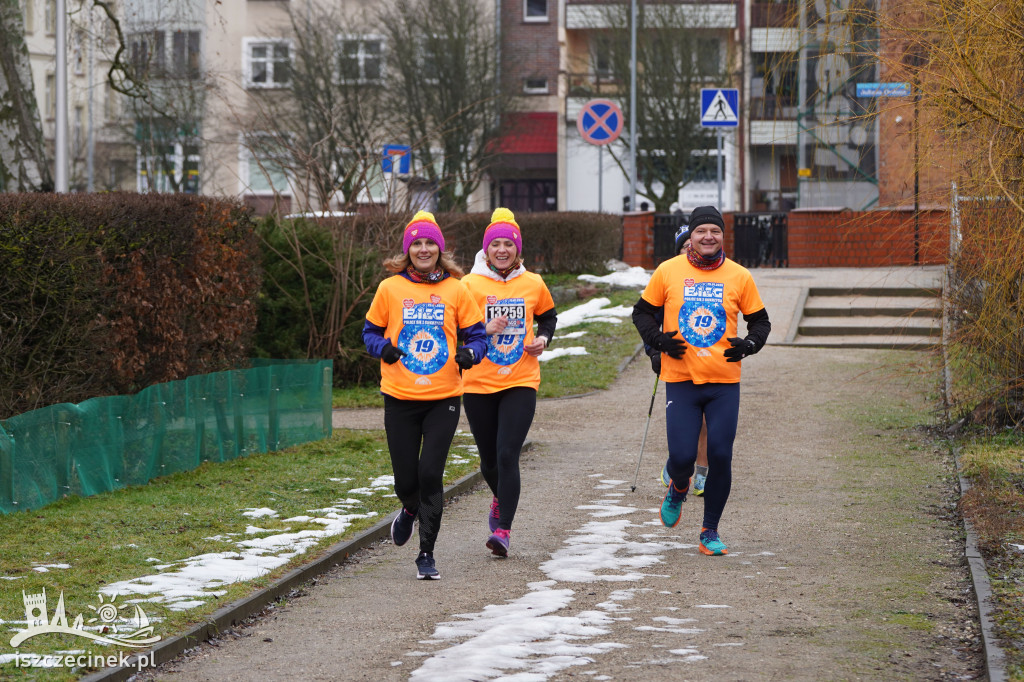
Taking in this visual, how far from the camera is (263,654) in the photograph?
6.33 metres

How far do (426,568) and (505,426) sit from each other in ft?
3.27

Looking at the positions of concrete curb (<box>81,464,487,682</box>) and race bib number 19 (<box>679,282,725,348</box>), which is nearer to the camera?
concrete curb (<box>81,464,487,682</box>)

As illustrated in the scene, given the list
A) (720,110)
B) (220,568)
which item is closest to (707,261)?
(220,568)

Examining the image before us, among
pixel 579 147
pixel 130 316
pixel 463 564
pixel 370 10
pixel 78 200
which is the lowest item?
pixel 463 564

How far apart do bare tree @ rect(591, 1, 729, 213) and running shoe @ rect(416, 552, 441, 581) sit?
38.2m

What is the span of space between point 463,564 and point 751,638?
2249mm

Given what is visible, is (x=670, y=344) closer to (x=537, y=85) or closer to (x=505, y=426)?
(x=505, y=426)

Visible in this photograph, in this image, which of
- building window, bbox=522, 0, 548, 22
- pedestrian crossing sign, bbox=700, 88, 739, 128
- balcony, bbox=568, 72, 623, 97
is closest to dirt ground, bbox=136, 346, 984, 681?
pedestrian crossing sign, bbox=700, 88, 739, 128

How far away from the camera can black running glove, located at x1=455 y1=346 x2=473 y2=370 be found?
7.71 meters

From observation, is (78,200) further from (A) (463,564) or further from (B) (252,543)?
(A) (463,564)

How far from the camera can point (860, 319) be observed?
2166 centimetres

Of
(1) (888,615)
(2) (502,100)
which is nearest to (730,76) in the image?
(2) (502,100)

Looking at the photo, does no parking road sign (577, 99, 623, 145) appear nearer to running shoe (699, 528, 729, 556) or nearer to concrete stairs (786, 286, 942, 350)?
concrete stairs (786, 286, 942, 350)

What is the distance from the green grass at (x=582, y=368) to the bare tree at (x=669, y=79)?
24.3 m
